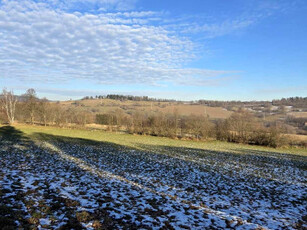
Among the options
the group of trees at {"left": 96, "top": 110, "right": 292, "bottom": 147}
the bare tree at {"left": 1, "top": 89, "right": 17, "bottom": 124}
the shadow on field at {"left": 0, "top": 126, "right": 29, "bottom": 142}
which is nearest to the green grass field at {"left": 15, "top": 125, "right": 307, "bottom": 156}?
the shadow on field at {"left": 0, "top": 126, "right": 29, "bottom": 142}

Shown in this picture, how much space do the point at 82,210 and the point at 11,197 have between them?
2265 millimetres

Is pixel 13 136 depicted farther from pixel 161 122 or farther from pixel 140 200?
pixel 140 200

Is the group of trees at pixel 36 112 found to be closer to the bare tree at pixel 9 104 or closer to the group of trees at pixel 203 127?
the bare tree at pixel 9 104

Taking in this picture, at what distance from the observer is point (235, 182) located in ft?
35.9

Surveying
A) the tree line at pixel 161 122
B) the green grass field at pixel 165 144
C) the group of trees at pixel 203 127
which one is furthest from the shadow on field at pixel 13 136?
the group of trees at pixel 203 127

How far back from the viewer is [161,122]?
41688 millimetres

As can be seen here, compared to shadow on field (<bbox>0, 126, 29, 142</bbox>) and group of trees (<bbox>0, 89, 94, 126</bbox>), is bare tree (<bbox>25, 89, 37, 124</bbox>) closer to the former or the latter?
group of trees (<bbox>0, 89, 94, 126</bbox>)

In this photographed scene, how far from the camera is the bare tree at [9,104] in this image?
50250mm

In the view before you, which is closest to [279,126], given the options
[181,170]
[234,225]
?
[181,170]

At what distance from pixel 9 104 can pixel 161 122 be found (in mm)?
40414

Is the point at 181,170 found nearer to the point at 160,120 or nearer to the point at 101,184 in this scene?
the point at 101,184

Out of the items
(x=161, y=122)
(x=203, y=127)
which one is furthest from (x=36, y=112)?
(x=203, y=127)

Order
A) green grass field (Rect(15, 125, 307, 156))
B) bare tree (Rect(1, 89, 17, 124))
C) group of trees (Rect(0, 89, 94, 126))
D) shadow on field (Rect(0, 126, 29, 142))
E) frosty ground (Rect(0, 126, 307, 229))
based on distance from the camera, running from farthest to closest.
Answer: bare tree (Rect(1, 89, 17, 124)) → group of trees (Rect(0, 89, 94, 126)) → green grass field (Rect(15, 125, 307, 156)) → shadow on field (Rect(0, 126, 29, 142)) → frosty ground (Rect(0, 126, 307, 229))

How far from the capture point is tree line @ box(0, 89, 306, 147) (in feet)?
122
